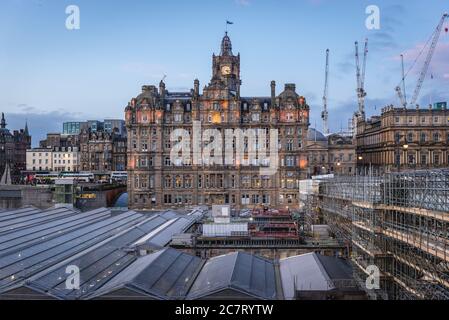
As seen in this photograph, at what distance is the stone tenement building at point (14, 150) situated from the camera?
6762 cm

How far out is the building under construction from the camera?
1234 cm

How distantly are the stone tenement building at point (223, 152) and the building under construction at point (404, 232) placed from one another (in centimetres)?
2351

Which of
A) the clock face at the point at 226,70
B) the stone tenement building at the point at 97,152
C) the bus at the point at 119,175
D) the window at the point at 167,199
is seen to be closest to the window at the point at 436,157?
the clock face at the point at 226,70

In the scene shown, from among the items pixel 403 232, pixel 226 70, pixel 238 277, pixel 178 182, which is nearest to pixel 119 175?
pixel 226 70

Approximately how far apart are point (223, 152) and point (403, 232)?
32.5 m

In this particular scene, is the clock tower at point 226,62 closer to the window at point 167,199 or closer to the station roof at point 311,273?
the window at point 167,199

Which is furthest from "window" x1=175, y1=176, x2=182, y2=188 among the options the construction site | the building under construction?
the building under construction

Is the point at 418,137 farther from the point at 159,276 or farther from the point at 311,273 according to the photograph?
the point at 159,276

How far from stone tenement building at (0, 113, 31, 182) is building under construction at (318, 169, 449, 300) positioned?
5619 cm

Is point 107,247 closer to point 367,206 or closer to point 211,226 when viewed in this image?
point 211,226

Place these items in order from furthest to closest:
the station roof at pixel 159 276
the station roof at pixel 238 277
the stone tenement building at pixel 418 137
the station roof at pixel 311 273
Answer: the stone tenement building at pixel 418 137, the station roof at pixel 311 273, the station roof at pixel 238 277, the station roof at pixel 159 276

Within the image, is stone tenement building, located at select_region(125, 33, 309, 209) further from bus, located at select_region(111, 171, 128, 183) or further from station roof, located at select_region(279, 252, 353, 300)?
station roof, located at select_region(279, 252, 353, 300)
